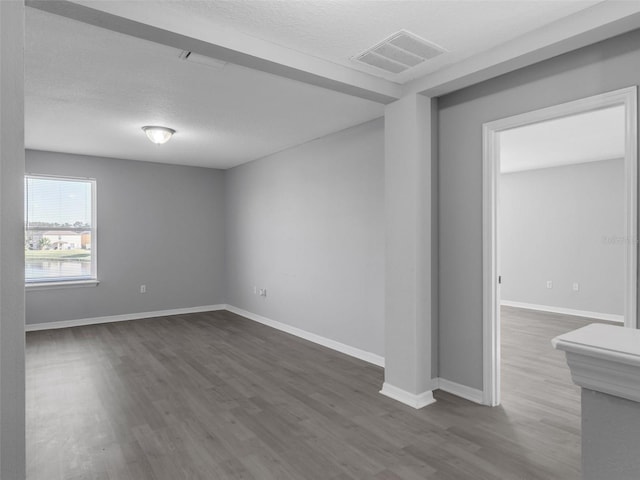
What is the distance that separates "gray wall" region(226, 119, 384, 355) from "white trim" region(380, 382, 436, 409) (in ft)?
2.54

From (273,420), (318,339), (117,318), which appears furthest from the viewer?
(117,318)

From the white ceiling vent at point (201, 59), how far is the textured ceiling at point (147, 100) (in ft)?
0.18

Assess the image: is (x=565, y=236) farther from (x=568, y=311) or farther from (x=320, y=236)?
(x=320, y=236)

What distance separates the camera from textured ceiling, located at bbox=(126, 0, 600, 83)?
2088 millimetres

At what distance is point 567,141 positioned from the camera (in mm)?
5238

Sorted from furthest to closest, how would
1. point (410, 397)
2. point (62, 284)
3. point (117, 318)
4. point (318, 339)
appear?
1. point (117, 318)
2. point (62, 284)
3. point (318, 339)
4. point (410, 397)

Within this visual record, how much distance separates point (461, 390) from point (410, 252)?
1.22 meters

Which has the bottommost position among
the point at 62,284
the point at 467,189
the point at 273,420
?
the point at 273,420

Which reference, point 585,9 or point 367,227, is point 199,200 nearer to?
point 367,227

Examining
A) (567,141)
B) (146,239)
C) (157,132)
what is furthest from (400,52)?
(146,239)

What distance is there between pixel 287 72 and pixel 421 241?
1.63m

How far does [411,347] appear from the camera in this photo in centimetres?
315

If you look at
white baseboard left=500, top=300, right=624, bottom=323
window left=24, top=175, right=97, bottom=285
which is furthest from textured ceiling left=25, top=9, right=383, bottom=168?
white baseboard left=500, top=300, right=624, bottom=323

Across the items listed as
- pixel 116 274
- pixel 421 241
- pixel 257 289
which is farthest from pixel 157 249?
pixel 421 241
